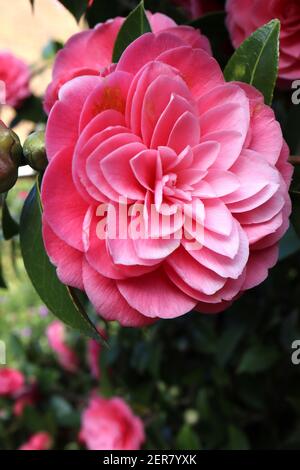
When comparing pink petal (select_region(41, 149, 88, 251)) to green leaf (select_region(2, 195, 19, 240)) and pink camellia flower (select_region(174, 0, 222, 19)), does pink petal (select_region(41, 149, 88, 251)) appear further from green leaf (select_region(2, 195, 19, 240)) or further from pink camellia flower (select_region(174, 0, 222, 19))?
pink camellia flower (select_region(174, 0, 222, 19))

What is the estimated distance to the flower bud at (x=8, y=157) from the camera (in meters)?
Answer: 0.48

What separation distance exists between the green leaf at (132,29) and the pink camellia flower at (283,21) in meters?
0.13

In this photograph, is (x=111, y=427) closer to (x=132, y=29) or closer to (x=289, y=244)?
(x=289, y=244)

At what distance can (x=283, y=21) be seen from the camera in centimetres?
62

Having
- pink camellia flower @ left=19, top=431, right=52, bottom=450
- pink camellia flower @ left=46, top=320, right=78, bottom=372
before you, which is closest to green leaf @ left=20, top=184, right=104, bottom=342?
pink camellia flower @ left=19, top=431, right=52, bottom=450

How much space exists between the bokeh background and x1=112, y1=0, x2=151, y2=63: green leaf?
52 centimetres

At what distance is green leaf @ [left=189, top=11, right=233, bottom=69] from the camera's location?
693 mm

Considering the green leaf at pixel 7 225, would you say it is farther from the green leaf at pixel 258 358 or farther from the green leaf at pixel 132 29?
the green leaf at pixel 258 358

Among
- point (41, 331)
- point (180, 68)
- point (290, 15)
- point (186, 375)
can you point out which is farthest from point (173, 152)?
point (41, 331)

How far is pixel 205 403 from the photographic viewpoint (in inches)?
48.3

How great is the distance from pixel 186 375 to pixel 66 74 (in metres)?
0.93

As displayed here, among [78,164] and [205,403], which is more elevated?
[78,164]

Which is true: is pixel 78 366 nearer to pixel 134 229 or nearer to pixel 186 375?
pixel 186 375

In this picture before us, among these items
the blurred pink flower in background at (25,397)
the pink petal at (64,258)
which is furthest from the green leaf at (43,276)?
the blurred pink flower in background at (25,397)
